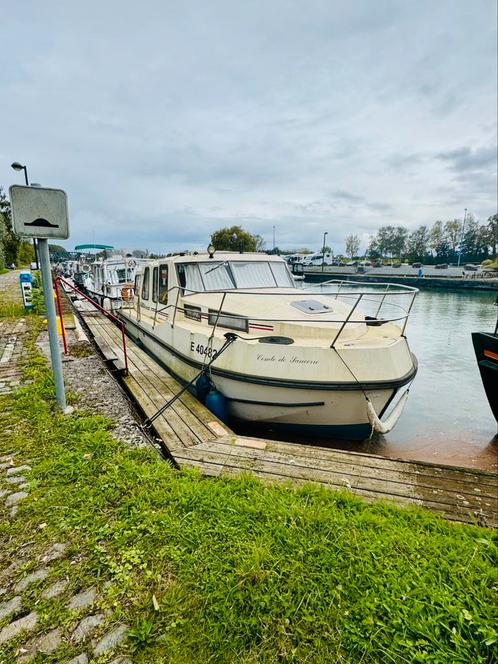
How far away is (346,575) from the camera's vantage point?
6.60ft

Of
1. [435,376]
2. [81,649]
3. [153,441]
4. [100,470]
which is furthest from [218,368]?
[435,376]

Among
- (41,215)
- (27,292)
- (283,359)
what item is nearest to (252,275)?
(283,359)

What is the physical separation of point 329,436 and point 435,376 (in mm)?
6235

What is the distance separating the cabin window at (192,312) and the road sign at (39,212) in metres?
2.68

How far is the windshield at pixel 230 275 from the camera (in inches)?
254

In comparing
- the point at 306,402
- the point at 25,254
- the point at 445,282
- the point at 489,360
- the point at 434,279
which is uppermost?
the point at 25,254

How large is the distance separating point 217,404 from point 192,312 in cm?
196

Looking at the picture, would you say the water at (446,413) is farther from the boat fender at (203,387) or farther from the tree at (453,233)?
the tree at (453,233)

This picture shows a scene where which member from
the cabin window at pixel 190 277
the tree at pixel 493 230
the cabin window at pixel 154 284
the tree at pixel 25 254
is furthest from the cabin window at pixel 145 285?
the tree at pixel 493 230

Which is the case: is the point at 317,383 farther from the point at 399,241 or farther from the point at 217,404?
the point at 399,241

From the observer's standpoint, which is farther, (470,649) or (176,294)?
(176,294)

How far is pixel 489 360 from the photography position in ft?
19.3

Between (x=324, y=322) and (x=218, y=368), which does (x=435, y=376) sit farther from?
(x=218, y=368)

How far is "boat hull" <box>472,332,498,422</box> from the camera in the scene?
19.0 feet
